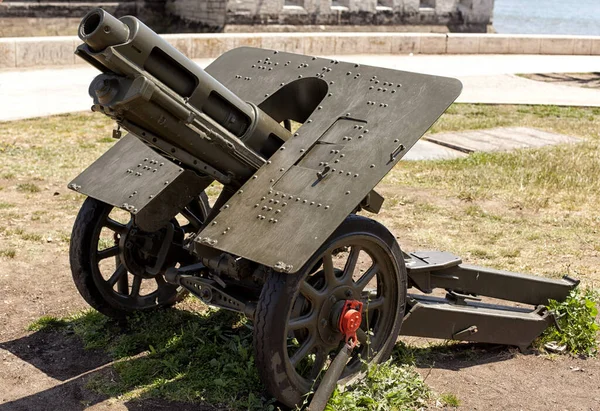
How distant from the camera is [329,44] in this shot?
1870cm

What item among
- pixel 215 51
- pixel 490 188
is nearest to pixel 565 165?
pixel 490 188

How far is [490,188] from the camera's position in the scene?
8781 millimetres

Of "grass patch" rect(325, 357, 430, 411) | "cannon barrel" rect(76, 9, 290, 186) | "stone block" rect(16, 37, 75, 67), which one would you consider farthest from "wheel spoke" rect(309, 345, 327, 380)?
"stone block" rect(16, 37, 75, 67)

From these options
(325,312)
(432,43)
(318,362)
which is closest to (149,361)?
(318,362)

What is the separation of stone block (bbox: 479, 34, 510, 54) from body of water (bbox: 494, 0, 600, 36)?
116ft

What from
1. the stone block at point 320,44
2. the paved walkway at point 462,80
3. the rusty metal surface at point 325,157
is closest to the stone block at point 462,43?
the paved walkway at point 462,80

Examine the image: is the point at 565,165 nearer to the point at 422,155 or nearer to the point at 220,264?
the point at 422,155

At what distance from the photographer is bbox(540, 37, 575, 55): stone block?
21.5 meters

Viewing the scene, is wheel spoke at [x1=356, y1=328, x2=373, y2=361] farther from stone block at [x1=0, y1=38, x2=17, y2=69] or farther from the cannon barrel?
stone block at [x1=0, y1=38, x2=17, y2=69]

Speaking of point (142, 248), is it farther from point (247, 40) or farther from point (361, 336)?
point (247, 40)

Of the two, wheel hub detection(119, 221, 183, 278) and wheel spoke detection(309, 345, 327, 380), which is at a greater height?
wheel hub detection(119, 221, 183, 278)

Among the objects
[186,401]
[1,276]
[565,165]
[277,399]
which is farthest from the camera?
[565,165]

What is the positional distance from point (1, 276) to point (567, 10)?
95.5 m

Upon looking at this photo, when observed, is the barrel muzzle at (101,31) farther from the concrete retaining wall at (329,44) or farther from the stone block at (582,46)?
the stone block at (582,46)
